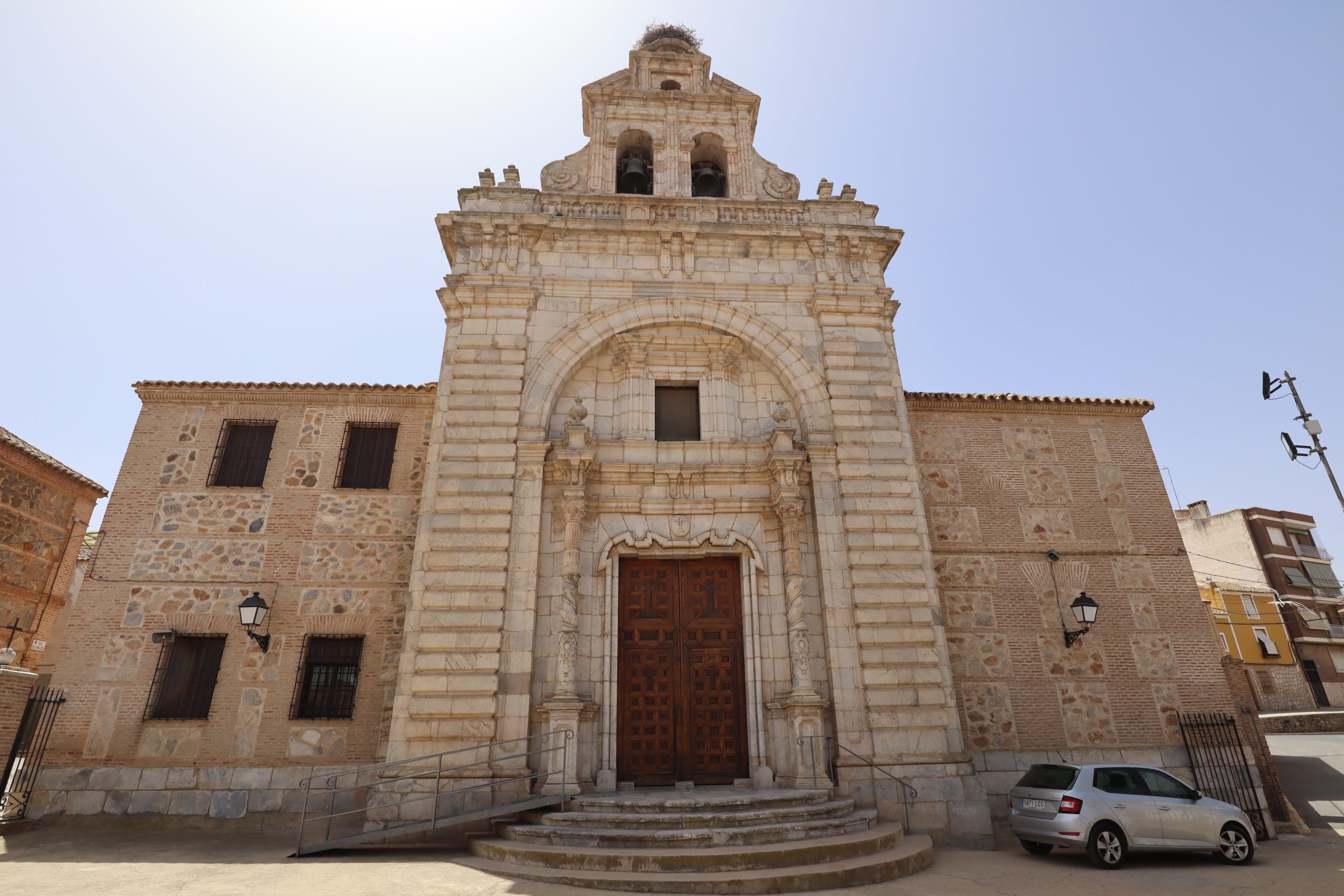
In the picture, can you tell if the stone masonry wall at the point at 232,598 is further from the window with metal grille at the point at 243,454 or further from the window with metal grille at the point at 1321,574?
the window with metal grille at the point at 1321,574

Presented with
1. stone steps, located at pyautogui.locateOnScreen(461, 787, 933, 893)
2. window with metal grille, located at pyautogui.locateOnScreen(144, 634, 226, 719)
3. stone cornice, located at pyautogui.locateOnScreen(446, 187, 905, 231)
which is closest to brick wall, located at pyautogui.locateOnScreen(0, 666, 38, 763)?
window with metal grille, located at pyautogui.locateOnScreen(144, 634, 226, 719)

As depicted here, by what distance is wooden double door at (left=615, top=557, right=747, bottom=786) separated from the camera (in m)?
9.59

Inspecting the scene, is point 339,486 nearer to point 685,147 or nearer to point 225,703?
point 225,703

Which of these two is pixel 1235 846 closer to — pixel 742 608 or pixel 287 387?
pixel 742 608

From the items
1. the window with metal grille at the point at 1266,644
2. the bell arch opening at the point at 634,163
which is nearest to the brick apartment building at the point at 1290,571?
the window with metal grille at the point at 1266,644

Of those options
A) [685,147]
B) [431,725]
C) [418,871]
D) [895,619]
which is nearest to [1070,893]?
[895,619]

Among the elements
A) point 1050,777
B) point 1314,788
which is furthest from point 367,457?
point 1314,788

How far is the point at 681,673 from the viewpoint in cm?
1000

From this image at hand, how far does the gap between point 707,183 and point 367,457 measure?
28.2ft

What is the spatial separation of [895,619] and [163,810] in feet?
35.9

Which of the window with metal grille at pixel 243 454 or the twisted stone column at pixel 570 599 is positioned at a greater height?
the window with metal grille at pixel 243 454

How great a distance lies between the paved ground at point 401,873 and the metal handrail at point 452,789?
0.92ft

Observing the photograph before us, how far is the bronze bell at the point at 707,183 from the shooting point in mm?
13977

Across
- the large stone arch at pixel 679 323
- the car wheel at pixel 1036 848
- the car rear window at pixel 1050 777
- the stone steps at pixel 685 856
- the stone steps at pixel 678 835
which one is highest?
the large stone arch at pixel 679 323
